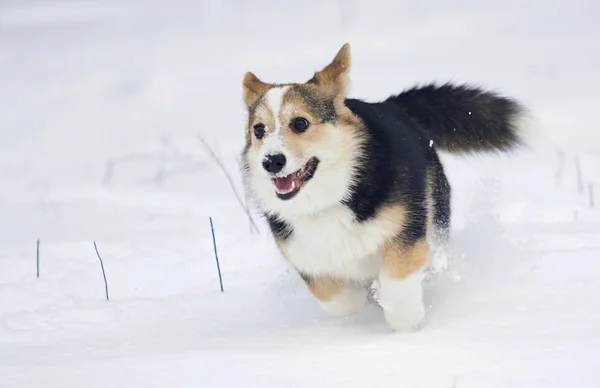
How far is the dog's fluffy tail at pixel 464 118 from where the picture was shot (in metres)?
4.68

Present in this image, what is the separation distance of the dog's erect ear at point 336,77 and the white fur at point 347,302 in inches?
38.9

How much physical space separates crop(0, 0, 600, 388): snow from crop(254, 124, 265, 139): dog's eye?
3.11ft

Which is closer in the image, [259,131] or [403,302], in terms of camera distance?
[403,302]

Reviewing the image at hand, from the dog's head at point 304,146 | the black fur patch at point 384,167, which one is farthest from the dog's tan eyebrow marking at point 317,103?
the black fur patch at point 384,167

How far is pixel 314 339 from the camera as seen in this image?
3461mm

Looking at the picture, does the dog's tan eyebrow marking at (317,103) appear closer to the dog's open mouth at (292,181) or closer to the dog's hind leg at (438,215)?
the dog's open mouth at (292,181)

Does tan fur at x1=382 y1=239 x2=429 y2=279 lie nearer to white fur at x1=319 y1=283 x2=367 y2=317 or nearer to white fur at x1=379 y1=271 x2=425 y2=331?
white fur at x1=379 y1=271 x2=425 y2=331

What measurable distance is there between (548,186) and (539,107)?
2.84 m

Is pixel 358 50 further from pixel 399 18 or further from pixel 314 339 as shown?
pixel 314 339

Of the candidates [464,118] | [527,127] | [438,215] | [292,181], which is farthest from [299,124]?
[527,127]

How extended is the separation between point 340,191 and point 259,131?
1.63 ft

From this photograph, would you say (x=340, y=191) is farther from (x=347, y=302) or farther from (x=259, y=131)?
(x=347, y=302)

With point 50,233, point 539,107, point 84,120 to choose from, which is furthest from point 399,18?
point 50,233

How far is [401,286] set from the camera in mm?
3625
